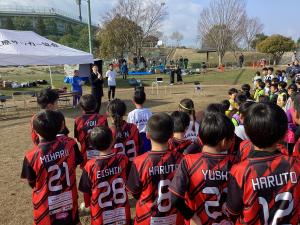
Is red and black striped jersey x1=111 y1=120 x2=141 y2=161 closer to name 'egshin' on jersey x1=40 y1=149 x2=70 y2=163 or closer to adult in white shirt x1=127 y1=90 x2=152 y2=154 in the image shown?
adult in white shirt x1=127 y1=90 x2=152 y2=154

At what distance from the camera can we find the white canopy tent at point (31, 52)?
42.6ft

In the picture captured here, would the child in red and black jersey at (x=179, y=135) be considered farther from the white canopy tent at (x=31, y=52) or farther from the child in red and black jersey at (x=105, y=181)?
the white canopy tent at (x=31, y=52)

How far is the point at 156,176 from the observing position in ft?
9.91

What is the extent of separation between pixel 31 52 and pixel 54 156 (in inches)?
450

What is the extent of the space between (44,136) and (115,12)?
43.0 meters

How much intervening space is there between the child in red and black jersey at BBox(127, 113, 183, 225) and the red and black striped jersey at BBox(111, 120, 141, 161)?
138cm

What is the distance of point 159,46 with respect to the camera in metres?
56.2

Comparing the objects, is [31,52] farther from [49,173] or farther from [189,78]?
[189,78]

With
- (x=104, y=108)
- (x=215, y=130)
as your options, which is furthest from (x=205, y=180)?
(x=104, y=108)

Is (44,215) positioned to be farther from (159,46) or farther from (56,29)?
(56,29)

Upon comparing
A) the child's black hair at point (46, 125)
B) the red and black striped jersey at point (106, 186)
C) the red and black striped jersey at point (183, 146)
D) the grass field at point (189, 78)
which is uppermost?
the child's black hair at point (46, 125)

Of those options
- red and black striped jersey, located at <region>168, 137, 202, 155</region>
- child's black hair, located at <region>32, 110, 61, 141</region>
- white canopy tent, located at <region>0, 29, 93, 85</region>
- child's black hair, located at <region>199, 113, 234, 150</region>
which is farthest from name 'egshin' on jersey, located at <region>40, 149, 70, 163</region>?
white canopy tent, located at <region>0, 29, 93, 85</region>

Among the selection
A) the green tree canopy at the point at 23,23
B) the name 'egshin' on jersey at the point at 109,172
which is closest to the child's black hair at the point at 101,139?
the name 'egshin' on jersey at the point at 109,172

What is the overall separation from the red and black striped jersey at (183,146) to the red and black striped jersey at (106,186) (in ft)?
1.79
